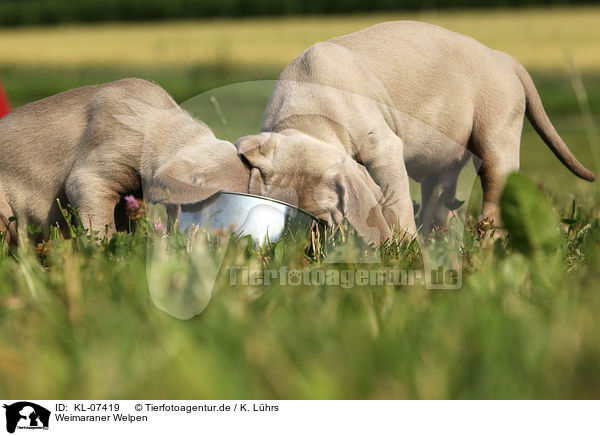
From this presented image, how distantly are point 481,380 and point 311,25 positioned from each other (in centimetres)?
1424

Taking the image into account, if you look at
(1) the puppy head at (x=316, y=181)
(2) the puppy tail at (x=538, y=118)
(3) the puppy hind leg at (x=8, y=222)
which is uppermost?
(1) the puppy head at (x=316, y=181)

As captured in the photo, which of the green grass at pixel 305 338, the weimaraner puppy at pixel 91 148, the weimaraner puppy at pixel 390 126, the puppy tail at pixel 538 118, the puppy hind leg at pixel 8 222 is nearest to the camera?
the green grass at pixel 305 338

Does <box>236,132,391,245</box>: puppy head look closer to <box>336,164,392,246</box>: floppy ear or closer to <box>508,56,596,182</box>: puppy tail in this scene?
<box>336,164,392,246</box>: floppy ear

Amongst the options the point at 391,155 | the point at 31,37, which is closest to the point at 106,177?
the point at 391,155

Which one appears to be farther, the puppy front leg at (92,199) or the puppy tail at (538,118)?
the puppy tail at (538,118)

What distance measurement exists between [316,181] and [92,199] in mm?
950

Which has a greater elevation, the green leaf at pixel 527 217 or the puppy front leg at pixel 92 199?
the green leaf at pixel 527 217

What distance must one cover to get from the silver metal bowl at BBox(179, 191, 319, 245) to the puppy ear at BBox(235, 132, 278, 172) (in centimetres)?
19

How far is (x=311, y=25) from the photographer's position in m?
14.7

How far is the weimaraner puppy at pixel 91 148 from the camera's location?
105 inches
